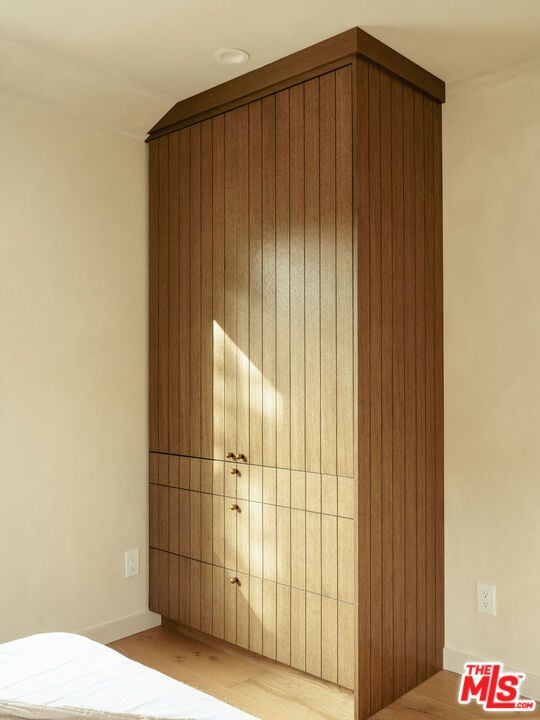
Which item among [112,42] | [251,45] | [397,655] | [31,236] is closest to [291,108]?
[251,45]

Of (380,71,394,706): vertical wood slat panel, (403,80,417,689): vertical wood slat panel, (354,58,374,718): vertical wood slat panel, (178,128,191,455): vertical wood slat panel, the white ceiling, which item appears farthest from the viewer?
(178,128,191,455): vertical wood slat panel

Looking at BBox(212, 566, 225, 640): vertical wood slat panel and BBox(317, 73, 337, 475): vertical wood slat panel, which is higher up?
BBox(317, 73, 337, 475): vertical wood slat panel

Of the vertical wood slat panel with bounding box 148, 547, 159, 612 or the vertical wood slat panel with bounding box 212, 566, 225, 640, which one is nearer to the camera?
the vertical wood slat panel with bounding box 212, 566, 225, 640

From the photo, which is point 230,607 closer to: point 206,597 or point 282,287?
point 206,597

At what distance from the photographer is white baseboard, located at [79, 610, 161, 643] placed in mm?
3281

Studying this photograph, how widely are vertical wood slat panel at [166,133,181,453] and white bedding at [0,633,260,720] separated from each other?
159 cm

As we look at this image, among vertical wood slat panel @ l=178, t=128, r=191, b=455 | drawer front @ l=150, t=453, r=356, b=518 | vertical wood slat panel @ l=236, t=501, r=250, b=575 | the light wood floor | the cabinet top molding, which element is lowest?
the light wood floor

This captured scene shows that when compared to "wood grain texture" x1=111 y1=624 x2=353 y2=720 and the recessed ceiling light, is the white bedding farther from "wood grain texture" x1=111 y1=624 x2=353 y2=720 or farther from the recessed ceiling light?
the recessed ceiling light

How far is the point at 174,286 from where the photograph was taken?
3402mm

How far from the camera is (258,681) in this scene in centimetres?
292

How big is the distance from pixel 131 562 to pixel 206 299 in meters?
1.39

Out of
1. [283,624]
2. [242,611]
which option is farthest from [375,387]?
[242,611]
